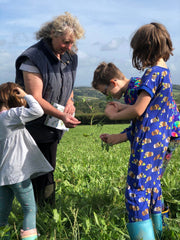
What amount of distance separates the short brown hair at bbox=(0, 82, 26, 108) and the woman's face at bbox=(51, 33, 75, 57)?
2.30 ft

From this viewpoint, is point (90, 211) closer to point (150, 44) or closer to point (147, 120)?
point (147, 120)

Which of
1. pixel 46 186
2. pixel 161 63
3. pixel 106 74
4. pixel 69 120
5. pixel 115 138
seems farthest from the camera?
pixel 46 186

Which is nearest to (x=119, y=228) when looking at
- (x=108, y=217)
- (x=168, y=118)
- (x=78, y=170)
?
(x=108, y=217)

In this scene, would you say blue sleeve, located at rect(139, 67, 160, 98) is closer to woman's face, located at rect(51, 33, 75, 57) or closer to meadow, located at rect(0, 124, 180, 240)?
meadow, located at rect(0, 124, 180, 240)

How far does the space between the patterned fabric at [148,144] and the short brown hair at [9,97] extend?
3.54 ft

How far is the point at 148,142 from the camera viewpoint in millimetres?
2254

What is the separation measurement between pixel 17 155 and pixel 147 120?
114 cm

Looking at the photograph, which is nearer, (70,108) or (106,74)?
(106,74)

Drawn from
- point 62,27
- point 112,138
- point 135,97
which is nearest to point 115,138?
point 112,138

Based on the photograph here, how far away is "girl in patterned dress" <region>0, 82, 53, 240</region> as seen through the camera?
2535 millimetres

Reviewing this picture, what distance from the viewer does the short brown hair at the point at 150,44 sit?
7.34ft

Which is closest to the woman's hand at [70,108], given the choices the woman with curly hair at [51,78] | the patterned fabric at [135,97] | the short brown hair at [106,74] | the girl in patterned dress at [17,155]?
the woman with curly hair at [51,78]

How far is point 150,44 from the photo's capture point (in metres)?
2.24

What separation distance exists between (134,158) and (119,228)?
83 centimetres
